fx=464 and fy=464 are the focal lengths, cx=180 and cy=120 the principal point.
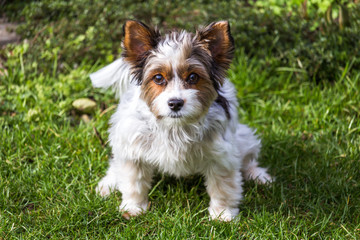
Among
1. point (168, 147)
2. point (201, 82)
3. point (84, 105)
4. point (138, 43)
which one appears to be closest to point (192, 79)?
point (201, 82)

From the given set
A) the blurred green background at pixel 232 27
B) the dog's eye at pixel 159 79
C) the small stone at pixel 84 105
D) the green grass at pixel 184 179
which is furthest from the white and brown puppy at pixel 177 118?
the blurred green background at pixel 232 27

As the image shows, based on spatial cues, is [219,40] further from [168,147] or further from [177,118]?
[168,147]

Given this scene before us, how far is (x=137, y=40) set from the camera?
3219 mm

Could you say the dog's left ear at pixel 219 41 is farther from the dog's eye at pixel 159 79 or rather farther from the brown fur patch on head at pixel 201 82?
the dog's eye at pixel 159 79

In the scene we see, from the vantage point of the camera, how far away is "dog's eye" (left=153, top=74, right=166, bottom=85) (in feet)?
10.3

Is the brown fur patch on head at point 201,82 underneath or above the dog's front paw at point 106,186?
above

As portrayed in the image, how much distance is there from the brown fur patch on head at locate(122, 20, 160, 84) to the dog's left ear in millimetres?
332

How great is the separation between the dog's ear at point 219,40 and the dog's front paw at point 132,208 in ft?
4.58

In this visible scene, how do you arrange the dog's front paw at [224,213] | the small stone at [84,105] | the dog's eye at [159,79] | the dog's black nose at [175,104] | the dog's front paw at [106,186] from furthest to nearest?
the small stone at [84,105]
the dog's front paw at [106,186]
the dog's front paw at [224,213]
the dog's eye at [159,79]
the dog's black nose at [175,104]

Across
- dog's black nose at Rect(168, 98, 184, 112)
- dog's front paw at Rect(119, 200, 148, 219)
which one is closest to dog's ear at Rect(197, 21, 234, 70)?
dog's black nose at Rect(168, 98, 184, 112)

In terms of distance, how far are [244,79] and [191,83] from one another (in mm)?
2512

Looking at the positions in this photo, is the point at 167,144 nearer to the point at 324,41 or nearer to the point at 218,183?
the point at 218,183

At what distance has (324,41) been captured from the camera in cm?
558

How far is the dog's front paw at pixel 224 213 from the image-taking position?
3.74 meters
